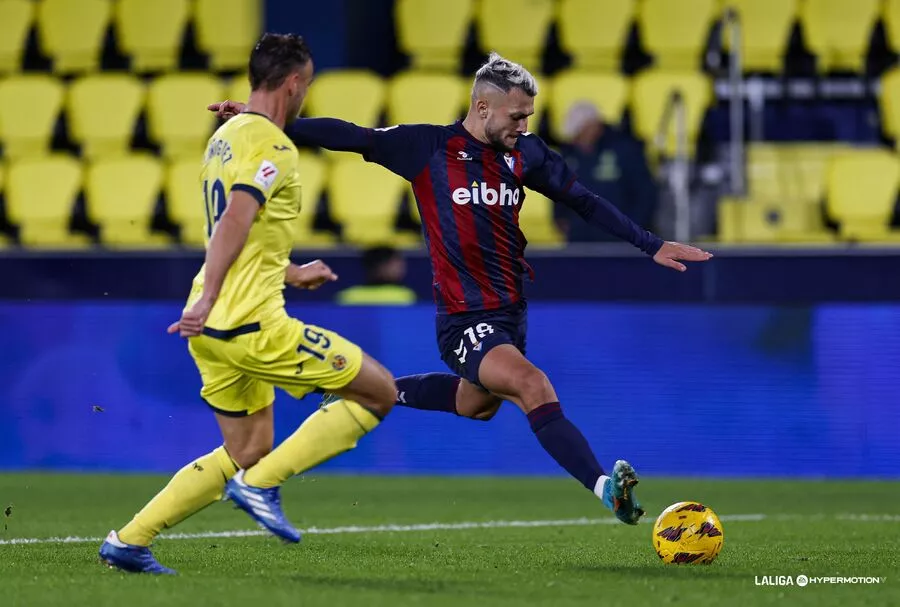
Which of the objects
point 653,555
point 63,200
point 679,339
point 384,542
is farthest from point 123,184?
point 653,555

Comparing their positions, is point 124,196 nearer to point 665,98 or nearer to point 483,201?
point 665,98

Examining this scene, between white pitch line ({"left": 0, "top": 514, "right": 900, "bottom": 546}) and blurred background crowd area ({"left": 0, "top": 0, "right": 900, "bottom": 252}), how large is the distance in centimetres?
394

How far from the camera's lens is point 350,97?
1332 centimetres

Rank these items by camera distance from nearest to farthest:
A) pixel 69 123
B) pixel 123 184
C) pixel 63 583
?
pixel 63 583, pixel 123 184, pixel 69 123

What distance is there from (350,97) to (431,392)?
21.3 feet

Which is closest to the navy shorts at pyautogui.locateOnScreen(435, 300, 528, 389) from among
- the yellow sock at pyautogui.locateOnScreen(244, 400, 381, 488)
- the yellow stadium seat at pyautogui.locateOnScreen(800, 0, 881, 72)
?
the yellow sock at pyautogui.locateOnScreen(244, 400, 381, 488)

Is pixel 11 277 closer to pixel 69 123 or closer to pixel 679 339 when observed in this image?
pixel 69 123

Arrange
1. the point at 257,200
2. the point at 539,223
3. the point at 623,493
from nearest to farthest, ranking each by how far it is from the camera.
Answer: the point at 257,200 → the point at 623,493 → the point at 539,223

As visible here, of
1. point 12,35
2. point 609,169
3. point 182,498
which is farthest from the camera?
point 12,35

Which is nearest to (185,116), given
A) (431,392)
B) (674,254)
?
(431,392)

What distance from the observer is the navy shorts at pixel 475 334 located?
6.60 metres

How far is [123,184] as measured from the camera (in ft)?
43.1

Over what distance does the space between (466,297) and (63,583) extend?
2033mm

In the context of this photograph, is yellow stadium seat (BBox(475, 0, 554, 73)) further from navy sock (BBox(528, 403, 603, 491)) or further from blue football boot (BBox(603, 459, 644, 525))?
blue football boot (BBox(603, 459, 644, 525))
